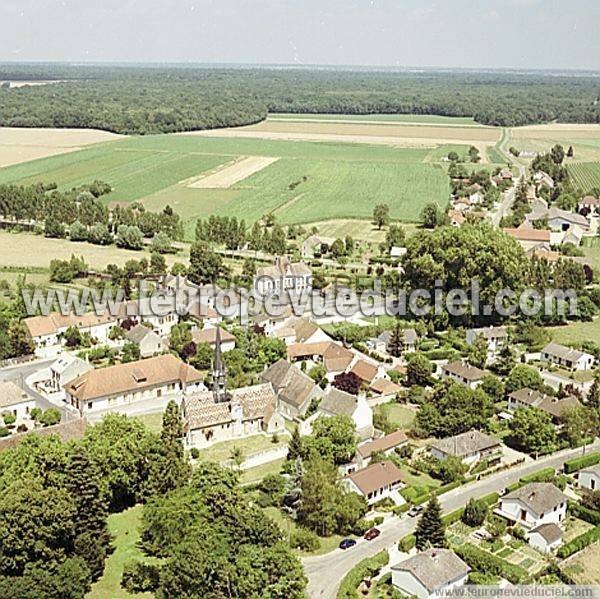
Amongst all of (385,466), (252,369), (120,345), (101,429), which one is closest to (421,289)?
(252,369)

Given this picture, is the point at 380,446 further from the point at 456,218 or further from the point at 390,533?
the point at 456,218

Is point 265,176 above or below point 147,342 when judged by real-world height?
above

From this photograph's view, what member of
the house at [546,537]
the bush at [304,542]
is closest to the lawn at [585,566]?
the house at [546,537]

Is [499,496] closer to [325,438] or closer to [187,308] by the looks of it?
[325,438]

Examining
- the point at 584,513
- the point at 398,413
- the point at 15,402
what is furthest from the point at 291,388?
the point at 584,513

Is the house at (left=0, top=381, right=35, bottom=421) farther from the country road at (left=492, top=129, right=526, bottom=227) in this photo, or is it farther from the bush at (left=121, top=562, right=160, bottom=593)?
the country road at (left=492, top=129, right=526, bottom=227)

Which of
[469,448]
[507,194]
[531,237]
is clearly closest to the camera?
[469,448]

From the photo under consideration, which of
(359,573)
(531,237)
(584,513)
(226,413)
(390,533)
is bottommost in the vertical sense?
(390,533)
